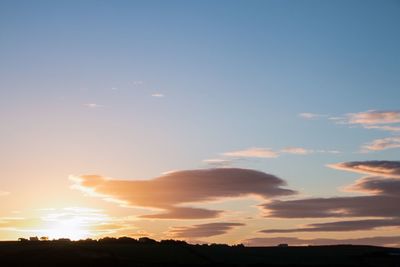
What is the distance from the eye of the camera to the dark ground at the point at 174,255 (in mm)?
102075

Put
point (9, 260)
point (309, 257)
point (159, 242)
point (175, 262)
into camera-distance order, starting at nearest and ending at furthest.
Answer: point (9, 260) < point (175, 262) < point (309, 257) < point (159, 242)

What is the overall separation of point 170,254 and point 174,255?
713 mm

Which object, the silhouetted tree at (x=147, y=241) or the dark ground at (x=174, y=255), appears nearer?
the dark ground at (x=174, y=255)

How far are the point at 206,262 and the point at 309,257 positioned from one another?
21.8m

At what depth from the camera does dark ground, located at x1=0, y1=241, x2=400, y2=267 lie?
4019 inches

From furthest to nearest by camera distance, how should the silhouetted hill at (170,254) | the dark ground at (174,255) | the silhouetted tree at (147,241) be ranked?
1. the silhouetted tree at (147,241)
2. the silhouetted hill at (170,254)
3. the dark ground at (174,255)

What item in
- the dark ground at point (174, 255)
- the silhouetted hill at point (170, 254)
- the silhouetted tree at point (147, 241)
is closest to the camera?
the dark ground at point (174, 255)

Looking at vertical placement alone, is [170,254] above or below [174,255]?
above

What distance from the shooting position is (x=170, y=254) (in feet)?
375

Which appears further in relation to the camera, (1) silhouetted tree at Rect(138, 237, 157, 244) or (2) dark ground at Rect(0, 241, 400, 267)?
(1) silhouetted tree at Rect(138, 237, 157, 244)

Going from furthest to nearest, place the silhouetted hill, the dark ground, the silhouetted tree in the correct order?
the silhouetted tree < the silhouetted hill < the dark ground

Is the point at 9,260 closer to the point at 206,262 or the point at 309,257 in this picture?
the point at 206,262

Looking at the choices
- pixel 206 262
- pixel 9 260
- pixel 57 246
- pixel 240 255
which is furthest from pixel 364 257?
pixel 9 260

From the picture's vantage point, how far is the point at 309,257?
12250 cm
